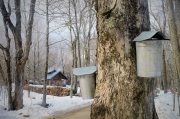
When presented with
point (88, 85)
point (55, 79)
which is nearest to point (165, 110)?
point (88, 85)

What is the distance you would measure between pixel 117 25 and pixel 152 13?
52.8ft

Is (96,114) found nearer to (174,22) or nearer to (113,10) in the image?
(113,10)

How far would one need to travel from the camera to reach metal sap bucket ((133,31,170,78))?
5.17ft

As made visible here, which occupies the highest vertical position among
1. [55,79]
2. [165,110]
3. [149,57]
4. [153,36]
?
[153,36]

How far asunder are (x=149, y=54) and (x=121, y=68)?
0.30 meters

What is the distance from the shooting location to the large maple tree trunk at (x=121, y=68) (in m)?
1.66

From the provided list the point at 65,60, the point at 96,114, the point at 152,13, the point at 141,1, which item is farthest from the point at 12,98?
the point at 65,60

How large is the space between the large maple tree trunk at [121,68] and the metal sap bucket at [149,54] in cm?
10

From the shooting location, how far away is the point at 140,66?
1.61 meters

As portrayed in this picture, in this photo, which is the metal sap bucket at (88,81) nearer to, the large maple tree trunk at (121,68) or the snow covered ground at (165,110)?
the large maple tree trunk at (121,68)

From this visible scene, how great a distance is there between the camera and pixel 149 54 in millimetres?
1594

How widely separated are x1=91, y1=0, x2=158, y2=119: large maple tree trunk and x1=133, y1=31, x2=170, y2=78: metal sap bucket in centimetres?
10

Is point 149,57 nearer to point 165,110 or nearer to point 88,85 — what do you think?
point 88,85

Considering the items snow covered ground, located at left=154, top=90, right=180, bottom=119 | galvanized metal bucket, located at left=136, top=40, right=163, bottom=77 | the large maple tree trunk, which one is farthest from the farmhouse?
galvanized metal bucket, located at left=136, top=40, right=163, bottom=77
